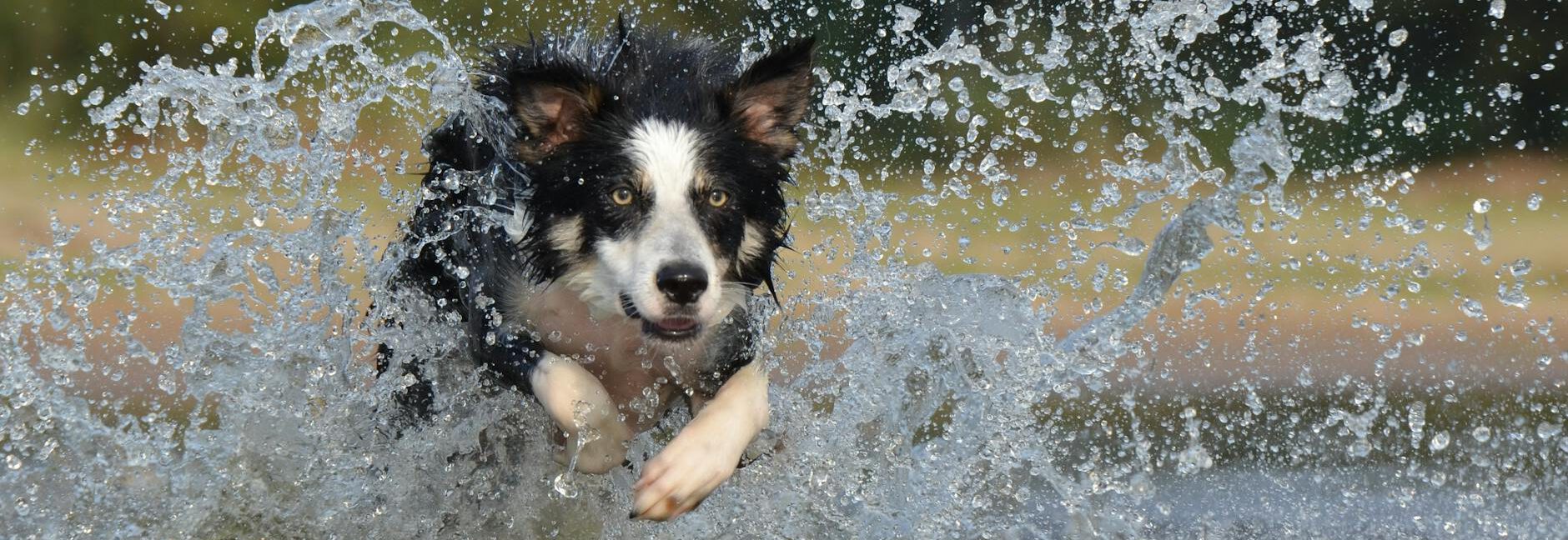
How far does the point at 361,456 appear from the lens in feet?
13.8

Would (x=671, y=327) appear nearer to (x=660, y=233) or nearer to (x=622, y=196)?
(x=660, y=233)

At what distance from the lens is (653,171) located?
144 inches

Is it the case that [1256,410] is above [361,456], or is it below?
below

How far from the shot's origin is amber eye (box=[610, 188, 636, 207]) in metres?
3.65

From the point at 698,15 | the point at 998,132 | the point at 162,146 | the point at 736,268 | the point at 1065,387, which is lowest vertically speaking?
the point at 162,146

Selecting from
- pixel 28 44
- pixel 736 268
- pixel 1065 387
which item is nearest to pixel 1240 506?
pixel 1065 387

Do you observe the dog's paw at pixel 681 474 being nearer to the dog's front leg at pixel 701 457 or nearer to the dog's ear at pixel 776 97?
the dog's front leg at pixel 701 457

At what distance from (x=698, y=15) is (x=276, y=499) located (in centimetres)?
700

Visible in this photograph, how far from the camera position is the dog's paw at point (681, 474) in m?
3.20

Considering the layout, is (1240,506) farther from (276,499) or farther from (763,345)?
(276,499)

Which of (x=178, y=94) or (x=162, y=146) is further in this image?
(x=162, y=146)

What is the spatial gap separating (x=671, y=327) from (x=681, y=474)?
436mm

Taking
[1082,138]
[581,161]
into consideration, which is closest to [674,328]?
[581,161]

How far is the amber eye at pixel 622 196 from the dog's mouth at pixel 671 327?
23 cm
